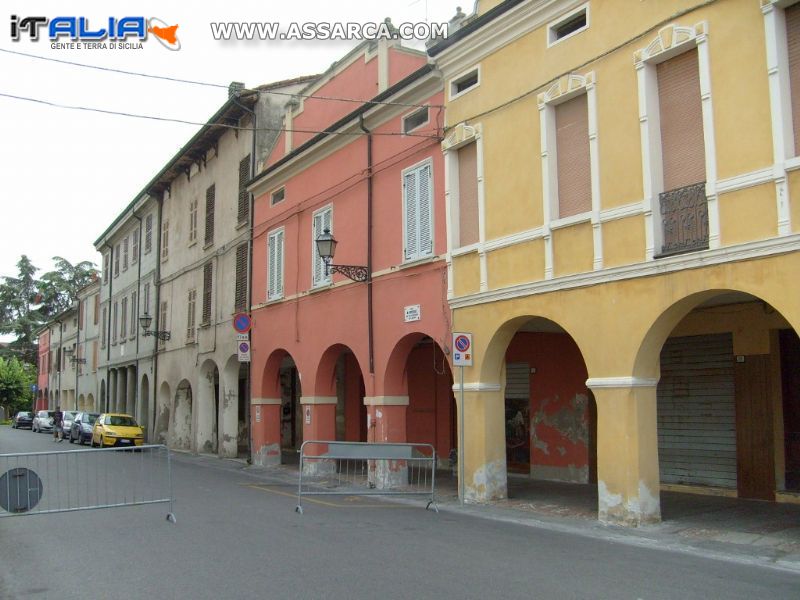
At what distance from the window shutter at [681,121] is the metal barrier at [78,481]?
823 cm

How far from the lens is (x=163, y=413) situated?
3186 cm

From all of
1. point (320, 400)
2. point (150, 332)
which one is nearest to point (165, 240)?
point (150, 332)

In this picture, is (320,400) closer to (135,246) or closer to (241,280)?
(241,280)

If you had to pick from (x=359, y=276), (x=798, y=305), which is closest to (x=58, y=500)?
(x=359, y=276)

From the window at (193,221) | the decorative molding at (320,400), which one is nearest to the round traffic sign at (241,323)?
the decorative molding at (320,400)

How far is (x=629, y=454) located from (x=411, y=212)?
7137 millimetres

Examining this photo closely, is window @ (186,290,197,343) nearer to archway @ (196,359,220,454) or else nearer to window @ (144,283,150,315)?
archway @ (196,359,220,454)

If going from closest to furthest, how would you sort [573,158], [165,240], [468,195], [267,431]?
[573,158], [468,195], [267,431], [165,240]

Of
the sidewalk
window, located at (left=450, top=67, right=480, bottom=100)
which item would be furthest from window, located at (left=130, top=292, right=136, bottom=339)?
window, located at (left=450, top=67, right=480, bottom=100)

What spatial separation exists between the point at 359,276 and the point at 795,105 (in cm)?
996

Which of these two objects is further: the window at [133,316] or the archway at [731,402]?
the window at [133,316]

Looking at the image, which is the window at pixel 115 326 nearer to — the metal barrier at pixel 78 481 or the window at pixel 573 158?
the metal barrier at pixel 78 481

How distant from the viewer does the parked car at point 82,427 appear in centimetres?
3391

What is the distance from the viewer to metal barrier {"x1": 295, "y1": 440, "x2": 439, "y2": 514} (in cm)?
1261
